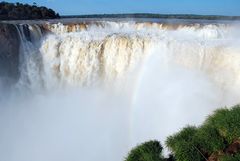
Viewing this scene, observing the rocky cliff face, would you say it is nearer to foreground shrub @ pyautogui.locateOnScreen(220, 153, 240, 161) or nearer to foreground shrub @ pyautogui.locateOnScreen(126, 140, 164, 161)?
foreground shrub @ pyautogui.locateOnScreen(126, 140, 164, 161)

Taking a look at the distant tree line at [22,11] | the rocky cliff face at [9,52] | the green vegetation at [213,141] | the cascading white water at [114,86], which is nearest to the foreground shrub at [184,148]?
the green vegetation at [213,141]

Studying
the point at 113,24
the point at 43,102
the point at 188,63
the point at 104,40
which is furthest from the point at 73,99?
the point at 113,24

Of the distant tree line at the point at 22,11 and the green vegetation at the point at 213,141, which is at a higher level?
the distant tree line at the point at 22,11

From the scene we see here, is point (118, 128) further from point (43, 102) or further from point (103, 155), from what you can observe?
point (43, 102)

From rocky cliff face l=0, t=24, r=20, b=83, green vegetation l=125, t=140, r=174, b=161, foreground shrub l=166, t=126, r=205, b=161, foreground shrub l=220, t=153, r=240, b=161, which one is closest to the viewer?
foreground shrub l=220, t=153, r=240, b=161

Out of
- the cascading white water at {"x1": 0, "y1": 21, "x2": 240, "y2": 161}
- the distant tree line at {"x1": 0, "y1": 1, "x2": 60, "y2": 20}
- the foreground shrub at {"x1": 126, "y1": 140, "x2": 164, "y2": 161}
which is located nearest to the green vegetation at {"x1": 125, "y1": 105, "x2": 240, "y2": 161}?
the foreground shrub at {"x1": 126, "y1": 140, "x2": 164, "y2": 161}

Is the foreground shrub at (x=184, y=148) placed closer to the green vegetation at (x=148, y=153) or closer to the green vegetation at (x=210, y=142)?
the green vegetation at (x=210, y=142)
